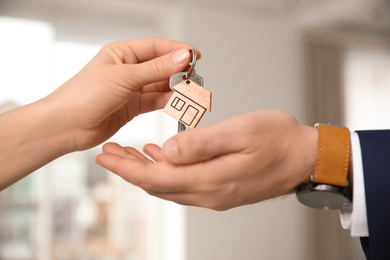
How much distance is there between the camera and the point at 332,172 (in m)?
0.96

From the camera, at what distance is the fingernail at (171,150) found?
841 mm

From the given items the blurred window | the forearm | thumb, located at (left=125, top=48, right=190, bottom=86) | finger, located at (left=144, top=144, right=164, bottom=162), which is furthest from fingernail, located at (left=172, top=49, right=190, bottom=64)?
the blurred window

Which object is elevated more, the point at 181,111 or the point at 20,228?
the point at 181,111

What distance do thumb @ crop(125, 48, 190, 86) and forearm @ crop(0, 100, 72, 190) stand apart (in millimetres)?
295

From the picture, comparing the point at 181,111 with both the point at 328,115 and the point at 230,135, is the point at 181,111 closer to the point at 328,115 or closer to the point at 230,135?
the point at 230,135

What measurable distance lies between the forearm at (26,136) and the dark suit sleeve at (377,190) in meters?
0.89

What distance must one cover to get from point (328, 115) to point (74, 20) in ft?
10.1

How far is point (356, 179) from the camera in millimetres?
934

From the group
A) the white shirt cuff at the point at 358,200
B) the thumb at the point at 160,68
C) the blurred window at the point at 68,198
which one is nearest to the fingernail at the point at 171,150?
the thumb at the point at 160,68

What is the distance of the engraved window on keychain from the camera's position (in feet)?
3.51

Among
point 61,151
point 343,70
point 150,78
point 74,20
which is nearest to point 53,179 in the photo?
point 74,20

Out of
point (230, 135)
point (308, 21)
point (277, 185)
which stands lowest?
point (277, 185)

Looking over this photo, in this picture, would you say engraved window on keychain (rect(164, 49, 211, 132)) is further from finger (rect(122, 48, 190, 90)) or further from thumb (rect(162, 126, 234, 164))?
thumb (rect(162, 126, 234, 164))

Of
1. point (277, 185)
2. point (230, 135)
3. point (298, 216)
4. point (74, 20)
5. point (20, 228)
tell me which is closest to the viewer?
point (230, 135)
